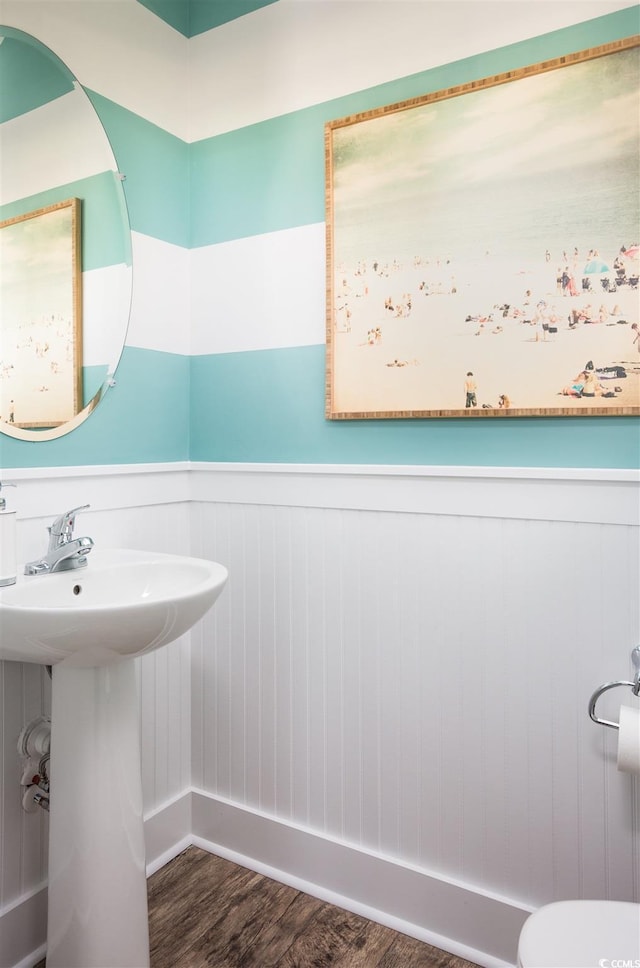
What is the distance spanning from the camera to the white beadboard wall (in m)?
1.32

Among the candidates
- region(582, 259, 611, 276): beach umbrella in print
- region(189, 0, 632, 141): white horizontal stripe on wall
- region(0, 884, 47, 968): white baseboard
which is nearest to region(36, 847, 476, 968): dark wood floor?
region(0, 884, 47, 968): white baseboard

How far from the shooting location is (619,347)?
1.26 metres

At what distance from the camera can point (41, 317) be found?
1.44 metres

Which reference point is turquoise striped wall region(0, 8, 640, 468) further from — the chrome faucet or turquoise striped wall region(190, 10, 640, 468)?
the chrome faucet

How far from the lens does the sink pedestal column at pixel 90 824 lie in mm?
1205

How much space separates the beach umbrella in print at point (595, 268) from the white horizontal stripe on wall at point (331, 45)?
498 millimetres

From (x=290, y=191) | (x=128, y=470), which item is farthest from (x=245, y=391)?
(x=290, y=191)

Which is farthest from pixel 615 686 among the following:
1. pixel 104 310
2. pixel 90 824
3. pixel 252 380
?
pixel 104 310

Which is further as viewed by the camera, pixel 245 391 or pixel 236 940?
pixel 245 391

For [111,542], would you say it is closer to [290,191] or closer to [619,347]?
[290,191]

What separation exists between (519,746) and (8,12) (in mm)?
1991

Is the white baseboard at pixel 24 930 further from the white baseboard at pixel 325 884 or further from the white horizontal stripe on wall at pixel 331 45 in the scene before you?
the white horizontal stripe on wall at pixel 331 45

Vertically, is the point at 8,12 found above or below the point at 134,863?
above

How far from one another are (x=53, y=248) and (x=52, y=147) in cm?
24
